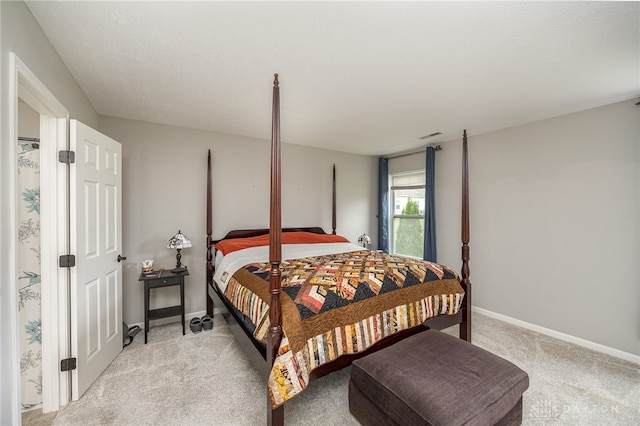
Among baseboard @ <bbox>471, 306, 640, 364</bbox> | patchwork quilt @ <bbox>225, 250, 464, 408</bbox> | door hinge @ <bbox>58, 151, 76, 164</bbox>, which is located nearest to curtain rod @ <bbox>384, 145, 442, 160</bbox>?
patchwork quilt @ <bbox>225, 250, 464, 408</bbox>

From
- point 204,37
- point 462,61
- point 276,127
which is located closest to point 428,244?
point 462,61

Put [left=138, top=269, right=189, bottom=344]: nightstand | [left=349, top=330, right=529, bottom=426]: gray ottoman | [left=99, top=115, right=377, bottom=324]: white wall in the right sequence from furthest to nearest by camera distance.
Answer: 1. [left=99, top=115, right=377, bottom=324]: white wall
2. [left=138, top=269, right=189, bottom=344]: nightstand
3. [left=349, top=330, right=529, bottom=426]: gray ottoman

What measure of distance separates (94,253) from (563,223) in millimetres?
4651

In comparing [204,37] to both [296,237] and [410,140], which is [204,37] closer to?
[296,237]

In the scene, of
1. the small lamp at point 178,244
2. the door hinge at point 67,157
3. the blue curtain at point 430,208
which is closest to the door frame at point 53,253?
the door hinge at point 67,157

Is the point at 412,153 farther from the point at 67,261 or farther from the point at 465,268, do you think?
the point at 67,261

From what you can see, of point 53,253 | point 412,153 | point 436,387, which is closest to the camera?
point 436,387

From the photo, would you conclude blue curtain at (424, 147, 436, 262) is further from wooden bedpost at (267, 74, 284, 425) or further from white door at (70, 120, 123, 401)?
white door at (70, 120, 123, 401)

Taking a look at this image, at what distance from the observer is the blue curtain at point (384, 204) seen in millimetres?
4965

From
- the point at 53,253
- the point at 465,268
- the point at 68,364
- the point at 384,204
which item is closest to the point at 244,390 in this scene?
the point at 68,364

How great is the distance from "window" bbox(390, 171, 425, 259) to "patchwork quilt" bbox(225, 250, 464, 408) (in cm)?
215

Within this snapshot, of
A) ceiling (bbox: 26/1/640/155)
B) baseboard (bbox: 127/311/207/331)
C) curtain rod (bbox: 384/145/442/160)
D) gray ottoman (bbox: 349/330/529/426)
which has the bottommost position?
baseboard (bbox: 127/311/207/331)

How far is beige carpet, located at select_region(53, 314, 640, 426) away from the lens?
1.76 m

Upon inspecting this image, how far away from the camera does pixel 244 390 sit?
6.67 ft
